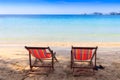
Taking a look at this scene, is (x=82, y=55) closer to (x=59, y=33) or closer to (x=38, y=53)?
(x=38, y=53)

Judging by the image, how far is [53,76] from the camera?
439cm

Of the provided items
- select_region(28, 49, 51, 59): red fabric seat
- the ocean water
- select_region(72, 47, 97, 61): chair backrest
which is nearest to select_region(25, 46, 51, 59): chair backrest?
select_region(28, 49, 51, 59): red fabric seat

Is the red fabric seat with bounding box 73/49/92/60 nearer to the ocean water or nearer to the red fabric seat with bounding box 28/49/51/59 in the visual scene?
the red fabric seat with bounding box 28/49/51/59

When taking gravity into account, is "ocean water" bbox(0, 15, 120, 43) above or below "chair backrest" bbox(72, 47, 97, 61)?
above

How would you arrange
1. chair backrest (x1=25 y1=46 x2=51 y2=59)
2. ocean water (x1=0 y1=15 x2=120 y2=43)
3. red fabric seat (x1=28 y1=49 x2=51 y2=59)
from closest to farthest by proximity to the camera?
chair backrest (x1=25 y1=46 x2=51 y2=59), red fabric seat (x1=28 y1=49 x2=51 y2=59), ocean water (x1=0 y1=15 x2=120 y2=43)

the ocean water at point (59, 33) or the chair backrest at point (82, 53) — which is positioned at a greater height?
the ocean water at point (59, 33)

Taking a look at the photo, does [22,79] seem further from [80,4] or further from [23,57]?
[80,4]

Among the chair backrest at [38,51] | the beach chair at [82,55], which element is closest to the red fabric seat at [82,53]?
the beach chair at [82,55]

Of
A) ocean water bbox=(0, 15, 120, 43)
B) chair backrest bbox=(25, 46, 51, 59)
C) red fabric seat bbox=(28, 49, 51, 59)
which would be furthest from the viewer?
ocean water bbox=(0, 15, 120, 43)

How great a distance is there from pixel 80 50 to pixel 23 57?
248cm

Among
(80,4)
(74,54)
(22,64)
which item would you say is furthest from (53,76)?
(80,4)

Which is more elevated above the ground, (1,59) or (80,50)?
(80,50)

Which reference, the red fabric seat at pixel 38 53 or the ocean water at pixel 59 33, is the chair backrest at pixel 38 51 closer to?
the red fabric seat at pixel 38 53

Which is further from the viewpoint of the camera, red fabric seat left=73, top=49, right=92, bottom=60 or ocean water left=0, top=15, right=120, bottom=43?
ocean water left=0, top=15, right=120, bottom=43
